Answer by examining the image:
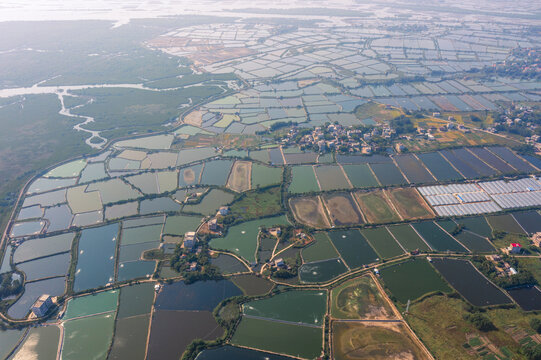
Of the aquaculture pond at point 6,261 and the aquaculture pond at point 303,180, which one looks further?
the aquaculture pond at point 303,180

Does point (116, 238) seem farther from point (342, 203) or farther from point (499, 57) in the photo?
point (499, 57)

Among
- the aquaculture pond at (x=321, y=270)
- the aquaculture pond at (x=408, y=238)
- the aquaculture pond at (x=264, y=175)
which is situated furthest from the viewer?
the aquaculture pond at (x=264, y=175)

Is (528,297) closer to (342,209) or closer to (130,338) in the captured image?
(342,209)

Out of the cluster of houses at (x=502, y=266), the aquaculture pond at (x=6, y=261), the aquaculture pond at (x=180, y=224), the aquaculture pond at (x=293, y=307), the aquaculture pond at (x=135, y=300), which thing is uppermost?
the cluster of houses at (x=502, y=266)

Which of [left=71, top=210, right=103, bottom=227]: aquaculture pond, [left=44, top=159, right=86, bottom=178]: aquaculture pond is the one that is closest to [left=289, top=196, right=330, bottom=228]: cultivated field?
[left=71, top=210, right=103, bottom=227]: aquaculture pond

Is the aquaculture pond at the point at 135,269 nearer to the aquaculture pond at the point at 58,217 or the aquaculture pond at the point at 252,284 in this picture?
the aquaculture pond at the point at 252,284

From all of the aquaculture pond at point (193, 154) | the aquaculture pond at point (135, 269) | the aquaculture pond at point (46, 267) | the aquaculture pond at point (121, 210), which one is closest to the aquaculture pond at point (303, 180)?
the aquaculture pond at point (193, 154)

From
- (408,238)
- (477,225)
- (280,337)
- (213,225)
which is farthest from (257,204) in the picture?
(477,225)

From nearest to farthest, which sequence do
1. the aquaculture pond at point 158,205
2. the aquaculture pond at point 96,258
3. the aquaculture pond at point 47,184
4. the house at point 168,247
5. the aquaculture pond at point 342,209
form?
the aquaculture pond at point 96,258 → the house at point 168,247 → the aquaculture pond at point 342,209 → the aquaculture pond at point 158,205 → the aquaculture pond at point 47,184
